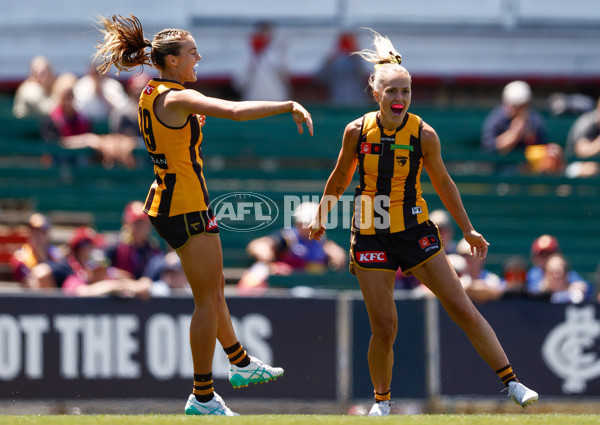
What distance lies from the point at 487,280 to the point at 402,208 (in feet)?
11.4

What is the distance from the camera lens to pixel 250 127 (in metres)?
12.0

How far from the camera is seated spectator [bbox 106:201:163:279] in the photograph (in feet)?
29.9

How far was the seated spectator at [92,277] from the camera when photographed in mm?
8414

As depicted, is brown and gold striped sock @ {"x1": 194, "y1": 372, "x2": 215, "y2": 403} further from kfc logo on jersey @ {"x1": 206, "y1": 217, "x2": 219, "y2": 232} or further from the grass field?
kfc logo on jersey @ {"x1": 206, "y1": 217, "x2": 219, "y2": 232}

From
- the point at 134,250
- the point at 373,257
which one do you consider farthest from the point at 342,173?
the point at 134,250

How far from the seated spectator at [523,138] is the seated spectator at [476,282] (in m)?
2.58

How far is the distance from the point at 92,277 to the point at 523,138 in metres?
5.20

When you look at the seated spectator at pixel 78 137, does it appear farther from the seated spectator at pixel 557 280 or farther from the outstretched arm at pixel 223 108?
the outstretched arm at pixel 223 108

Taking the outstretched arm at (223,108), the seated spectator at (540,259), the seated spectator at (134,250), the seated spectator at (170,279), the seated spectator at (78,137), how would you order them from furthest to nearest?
1. the seated spectator at (78,137)
2. the seated spectator at (540,259)
3. the seated spectator at (134,250)
4. the seated spectator at (170,279)
5. the outstretched arm at (223,108)

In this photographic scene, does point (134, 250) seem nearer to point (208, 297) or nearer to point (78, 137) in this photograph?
point (78, 137)

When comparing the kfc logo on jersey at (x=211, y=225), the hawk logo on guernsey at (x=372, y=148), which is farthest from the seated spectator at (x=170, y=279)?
the hawk logo on guernsey at (x=372, y=148)

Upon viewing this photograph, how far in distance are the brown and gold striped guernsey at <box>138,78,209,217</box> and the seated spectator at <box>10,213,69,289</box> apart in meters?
3.58

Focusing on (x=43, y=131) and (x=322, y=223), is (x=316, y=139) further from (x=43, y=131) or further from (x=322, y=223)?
(x=322, y=223)

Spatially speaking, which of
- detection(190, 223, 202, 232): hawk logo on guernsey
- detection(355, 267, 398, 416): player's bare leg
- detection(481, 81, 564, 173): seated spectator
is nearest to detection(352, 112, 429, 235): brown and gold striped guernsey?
detection(355, 267, 398, 416): player's bare leg
